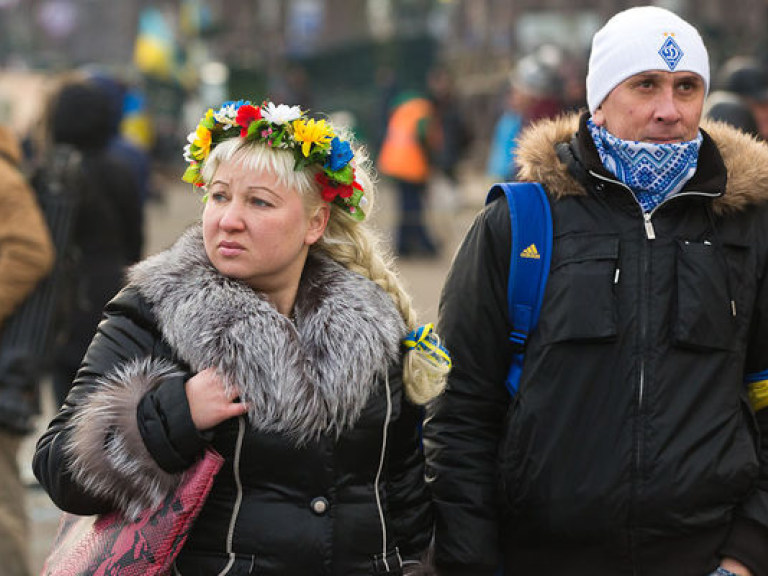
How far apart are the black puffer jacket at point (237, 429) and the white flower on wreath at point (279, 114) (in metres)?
0.34

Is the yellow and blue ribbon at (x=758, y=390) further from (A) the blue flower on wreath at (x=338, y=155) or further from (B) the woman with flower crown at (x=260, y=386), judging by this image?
(A) the blue flower on wreath at (x=338, y=155)

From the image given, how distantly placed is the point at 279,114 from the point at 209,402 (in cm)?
69

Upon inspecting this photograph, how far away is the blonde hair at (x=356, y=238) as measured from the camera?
9.85ft

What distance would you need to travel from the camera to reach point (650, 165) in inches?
125

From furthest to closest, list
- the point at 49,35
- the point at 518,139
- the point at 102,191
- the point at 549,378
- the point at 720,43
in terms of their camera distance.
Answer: the point at 49,35, the point at 720,43, the point at 102,191, the point at 518,139, the point at 549,378

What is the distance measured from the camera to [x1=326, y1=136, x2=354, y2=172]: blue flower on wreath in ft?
10.1

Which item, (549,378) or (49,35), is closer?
(549,378)

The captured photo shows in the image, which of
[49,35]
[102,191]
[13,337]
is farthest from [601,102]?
[49,35]

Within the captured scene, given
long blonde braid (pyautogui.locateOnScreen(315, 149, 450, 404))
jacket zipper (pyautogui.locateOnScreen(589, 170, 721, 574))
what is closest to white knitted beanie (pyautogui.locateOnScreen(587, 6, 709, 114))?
jacket zipper (pyautogui.locateOnScreen(589, 170, 721, 574))

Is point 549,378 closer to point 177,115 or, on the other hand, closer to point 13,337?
point 13,337

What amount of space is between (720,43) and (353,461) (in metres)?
29.7

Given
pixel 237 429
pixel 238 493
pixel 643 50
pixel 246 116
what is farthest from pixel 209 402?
pixel 643 50

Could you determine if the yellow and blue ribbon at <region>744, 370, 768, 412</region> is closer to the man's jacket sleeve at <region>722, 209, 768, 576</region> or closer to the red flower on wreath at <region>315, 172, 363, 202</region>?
the man's jacket sleeve at <region>722, 209, 768, 576</region>

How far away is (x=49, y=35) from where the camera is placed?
48.9 meters
